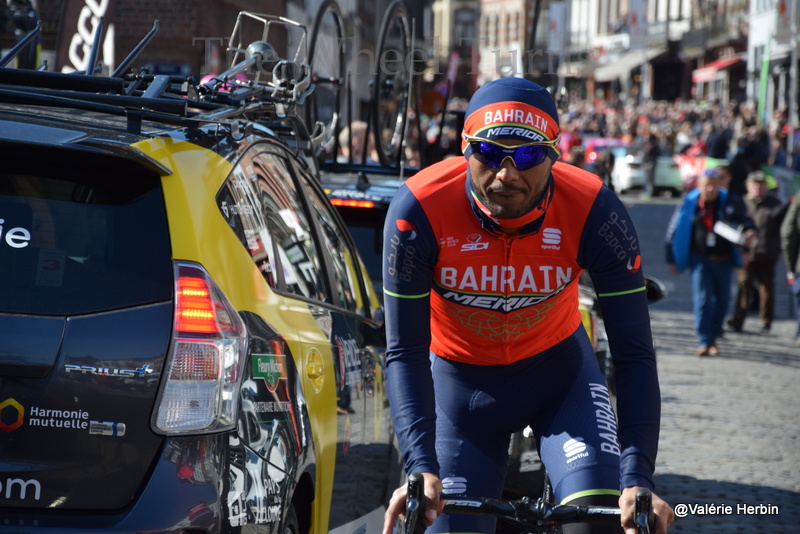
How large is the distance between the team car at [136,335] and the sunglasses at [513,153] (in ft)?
2.38

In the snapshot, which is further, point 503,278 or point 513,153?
point 503,278

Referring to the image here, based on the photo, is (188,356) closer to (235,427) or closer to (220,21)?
(235,427)

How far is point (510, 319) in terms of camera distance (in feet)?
12.4

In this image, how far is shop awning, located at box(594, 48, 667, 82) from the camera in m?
82.0

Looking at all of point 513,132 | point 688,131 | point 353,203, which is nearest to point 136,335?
point 513,132

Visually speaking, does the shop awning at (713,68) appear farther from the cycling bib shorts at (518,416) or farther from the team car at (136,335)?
the team car at (136,335)

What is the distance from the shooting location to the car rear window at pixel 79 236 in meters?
3.12

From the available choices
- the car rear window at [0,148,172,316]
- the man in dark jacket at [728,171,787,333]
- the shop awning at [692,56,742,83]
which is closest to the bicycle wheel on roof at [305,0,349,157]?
the car rear window at [0,148,172,316]

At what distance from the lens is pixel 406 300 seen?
11.4ft

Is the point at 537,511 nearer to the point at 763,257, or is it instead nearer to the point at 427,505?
the point at 427,505

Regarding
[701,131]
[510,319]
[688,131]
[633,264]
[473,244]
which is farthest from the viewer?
[688,131]

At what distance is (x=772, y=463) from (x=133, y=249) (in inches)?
244

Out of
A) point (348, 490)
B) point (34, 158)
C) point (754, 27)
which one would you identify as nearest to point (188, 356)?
point (34, 158)

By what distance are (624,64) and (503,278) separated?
84.7 metres
